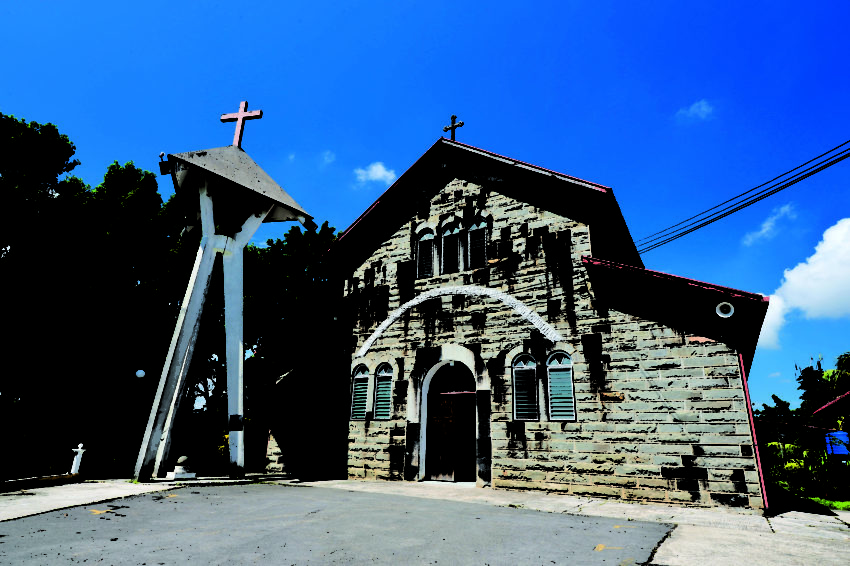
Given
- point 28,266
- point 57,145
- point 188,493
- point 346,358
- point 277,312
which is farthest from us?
point 277,312

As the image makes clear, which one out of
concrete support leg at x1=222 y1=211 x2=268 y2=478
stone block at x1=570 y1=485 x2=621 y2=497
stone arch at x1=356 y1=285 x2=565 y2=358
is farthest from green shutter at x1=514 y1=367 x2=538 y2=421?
concrete support leg at x1=222 y1=211 x2=268 y2=478

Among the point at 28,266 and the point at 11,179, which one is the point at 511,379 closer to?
the point at 28,266

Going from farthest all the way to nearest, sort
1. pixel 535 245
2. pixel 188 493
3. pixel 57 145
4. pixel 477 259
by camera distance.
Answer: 1. pixel 57 145
2. pixel 477 259
3. pixel 535 245
4. pixel 188 493

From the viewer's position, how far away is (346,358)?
13.3m

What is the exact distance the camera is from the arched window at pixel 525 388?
10.4 metres

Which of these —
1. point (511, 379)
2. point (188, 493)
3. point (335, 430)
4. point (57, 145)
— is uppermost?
point (57, 145)

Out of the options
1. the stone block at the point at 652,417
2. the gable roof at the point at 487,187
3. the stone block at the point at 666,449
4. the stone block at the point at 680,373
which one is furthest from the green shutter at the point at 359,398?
the stone block at the point at 680,373

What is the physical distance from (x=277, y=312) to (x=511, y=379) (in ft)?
44.8

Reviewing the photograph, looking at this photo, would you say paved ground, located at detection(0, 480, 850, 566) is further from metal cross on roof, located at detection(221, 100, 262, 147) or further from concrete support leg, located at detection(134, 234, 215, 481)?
metal cross on roof, located at detection(221, 100, 262, 147)

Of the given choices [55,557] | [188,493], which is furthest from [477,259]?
[55,557]

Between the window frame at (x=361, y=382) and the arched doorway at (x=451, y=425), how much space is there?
1.87 meters

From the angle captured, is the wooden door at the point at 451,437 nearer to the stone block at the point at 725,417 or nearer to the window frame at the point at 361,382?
the window frame at the point at 361,382

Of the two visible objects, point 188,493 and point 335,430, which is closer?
point 188,493

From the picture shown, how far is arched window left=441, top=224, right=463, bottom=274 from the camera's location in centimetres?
1252
